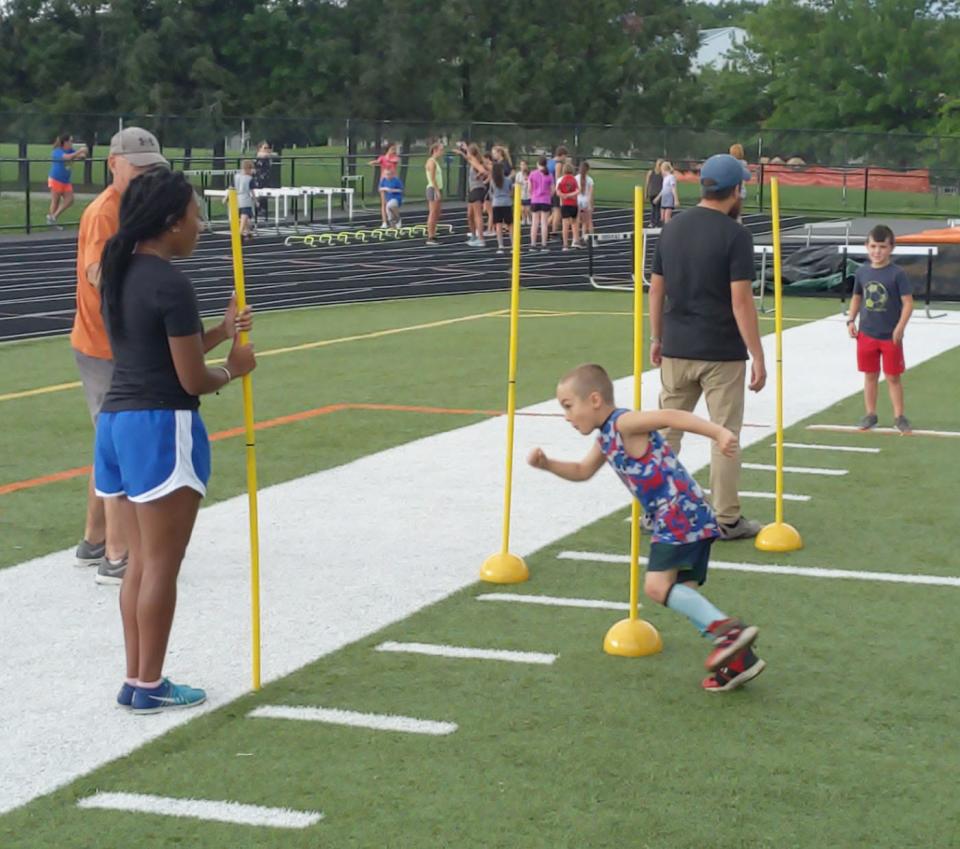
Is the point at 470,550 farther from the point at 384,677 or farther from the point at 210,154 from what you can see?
the point at 210,154

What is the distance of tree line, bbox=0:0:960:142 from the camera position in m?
59.5

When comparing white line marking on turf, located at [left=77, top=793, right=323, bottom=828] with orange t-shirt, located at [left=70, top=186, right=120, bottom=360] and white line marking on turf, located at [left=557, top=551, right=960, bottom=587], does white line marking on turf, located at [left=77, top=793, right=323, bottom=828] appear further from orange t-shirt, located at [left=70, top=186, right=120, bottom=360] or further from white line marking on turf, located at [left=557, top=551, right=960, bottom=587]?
white line marking on turf, located at [left=557, top=551, right=960, bottom=587]

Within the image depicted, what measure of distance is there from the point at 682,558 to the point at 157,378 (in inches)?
77.8

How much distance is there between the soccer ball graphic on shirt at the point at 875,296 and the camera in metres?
12.2

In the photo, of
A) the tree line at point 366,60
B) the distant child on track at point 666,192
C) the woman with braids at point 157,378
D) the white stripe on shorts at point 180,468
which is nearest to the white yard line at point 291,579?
the woman with braids at point 157,378

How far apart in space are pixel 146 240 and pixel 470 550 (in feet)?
10.5

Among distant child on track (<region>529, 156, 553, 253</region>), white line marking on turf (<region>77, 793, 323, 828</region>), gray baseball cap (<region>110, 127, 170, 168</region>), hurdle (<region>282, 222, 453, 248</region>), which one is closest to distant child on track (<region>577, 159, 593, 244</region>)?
distant child on track (<region>529, 156, 553, 253</region>)

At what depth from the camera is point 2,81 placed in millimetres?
59688

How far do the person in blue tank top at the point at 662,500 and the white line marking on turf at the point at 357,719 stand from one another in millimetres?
974

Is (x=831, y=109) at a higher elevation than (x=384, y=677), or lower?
higher

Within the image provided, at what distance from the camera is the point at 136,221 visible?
5.80 metres

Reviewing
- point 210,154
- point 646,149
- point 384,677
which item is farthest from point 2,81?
point 384,677

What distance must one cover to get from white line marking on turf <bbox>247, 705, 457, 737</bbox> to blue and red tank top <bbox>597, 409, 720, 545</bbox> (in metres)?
1.07

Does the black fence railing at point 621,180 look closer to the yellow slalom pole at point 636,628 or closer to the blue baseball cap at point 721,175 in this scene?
the blue baseball cap at point 721,175
